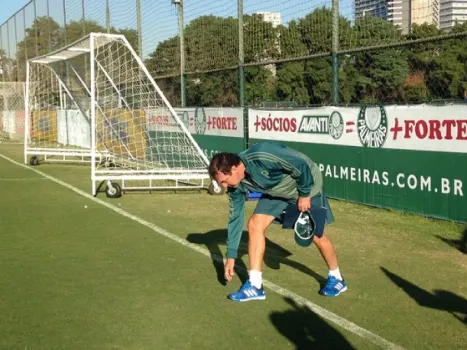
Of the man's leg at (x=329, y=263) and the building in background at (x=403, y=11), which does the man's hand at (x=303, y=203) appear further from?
the building in background at (x=403, y=11)

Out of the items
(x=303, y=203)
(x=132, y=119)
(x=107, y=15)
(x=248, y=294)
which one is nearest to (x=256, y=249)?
(x=248, y=294)

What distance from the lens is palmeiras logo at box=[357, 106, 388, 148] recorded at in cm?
1016

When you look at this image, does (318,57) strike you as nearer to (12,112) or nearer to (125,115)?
(125,115)

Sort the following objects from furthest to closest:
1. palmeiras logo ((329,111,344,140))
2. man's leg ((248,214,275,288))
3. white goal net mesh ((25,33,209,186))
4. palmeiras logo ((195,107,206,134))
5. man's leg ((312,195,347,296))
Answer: palmeiras logo ((195,107,206,134)) < white goal net mesh ((25,33,209,186)) < palmeiras logo ((329,111,344,140)) < man's leg ((312,195,347,296)) < man's leg ((248,214,275,288))

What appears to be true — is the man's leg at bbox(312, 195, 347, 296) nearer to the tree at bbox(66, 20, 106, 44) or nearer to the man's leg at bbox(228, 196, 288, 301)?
the man's leg at bbox(228, 196, 288, 301)

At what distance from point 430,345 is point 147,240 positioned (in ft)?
14.2

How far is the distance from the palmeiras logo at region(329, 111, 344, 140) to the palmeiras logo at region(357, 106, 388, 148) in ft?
1.40

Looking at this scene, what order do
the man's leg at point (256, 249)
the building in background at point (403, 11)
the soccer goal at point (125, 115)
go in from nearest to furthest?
the man's leg at point (256, 249), the building in background at point (403, 11), the soccer goal at point (125, 115)

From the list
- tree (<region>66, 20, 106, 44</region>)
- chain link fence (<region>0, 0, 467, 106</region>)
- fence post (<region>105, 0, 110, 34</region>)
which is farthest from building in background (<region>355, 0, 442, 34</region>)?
tree (<region>66, 20, 106, 44</region>)

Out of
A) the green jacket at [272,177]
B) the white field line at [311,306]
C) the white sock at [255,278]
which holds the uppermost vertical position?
the green jacket at [272,177]

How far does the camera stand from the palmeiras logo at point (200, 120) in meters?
15.8

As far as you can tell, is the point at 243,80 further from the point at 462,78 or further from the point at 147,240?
the point at 147,240

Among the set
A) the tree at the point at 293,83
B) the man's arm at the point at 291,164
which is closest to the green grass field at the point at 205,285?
the man's arm at the point at 291,164

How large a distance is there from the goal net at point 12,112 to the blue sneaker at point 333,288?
27.7 meters
